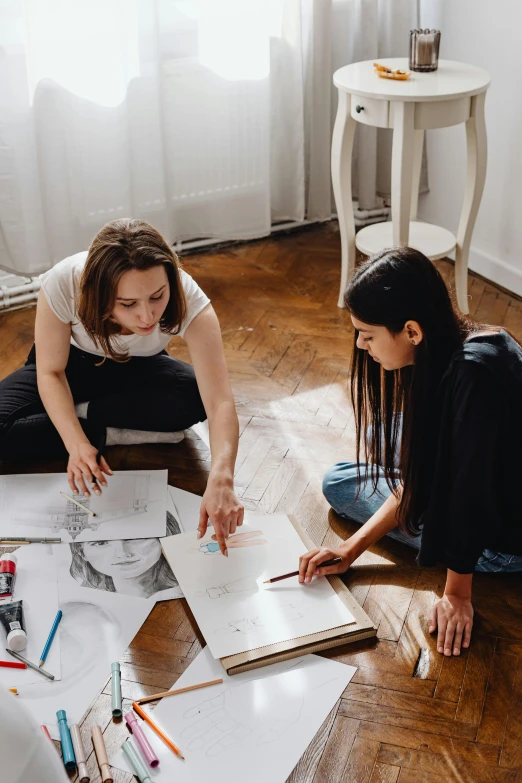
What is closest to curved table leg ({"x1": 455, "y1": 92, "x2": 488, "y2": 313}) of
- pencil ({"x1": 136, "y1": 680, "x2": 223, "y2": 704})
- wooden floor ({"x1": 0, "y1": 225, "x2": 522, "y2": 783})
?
wooden floor ({"x1": 0, "y1": 225, "x2": 522, "y2": 783})

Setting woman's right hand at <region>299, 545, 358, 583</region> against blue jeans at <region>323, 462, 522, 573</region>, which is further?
blue jeans at <region>323, 462, 522, 573</region>

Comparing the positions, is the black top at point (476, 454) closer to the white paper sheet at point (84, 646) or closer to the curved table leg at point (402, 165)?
the white paper sheet at point (84, 646)

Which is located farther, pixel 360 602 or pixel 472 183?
pixel 472 183

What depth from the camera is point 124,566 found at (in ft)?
5.55

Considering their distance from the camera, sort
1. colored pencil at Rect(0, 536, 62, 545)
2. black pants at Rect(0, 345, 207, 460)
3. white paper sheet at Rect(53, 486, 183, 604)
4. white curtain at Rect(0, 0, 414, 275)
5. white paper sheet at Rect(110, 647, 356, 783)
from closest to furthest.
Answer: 1. white paper sheet at Rect(110, 647, 356, 783)
2. white paper sheet at Rect(53, 486, 183, 604)
3. colored pencil at Rect(0, 536, 62, 545)
4. black pants at Rect(0, 345, 207, 460)
5. white curtain at Rect(0, 0, 414, 275)

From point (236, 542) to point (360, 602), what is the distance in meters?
0.26

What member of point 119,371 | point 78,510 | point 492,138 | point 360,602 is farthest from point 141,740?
point 492,138

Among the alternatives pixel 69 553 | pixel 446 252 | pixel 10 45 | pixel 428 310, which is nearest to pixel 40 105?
pixel 10 45

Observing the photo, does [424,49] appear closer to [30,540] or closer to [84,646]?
[30,540]

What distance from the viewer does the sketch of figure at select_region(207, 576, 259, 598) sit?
1584mm

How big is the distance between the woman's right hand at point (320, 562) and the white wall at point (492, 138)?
1.44 metres

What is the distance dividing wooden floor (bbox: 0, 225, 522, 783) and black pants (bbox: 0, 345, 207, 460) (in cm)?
5

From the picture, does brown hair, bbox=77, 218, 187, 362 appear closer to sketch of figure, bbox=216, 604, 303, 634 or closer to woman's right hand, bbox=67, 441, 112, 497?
woman's right hand, bbox=67, 441, 112, 497

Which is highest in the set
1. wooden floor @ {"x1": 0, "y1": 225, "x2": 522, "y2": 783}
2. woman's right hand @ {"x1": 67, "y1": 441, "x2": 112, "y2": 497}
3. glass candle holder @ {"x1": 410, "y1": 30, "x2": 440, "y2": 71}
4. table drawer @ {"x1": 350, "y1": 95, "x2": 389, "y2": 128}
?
glass candle holder @ {"x1": 410, "y1": 30, "x2": 440, "y2": 71}
